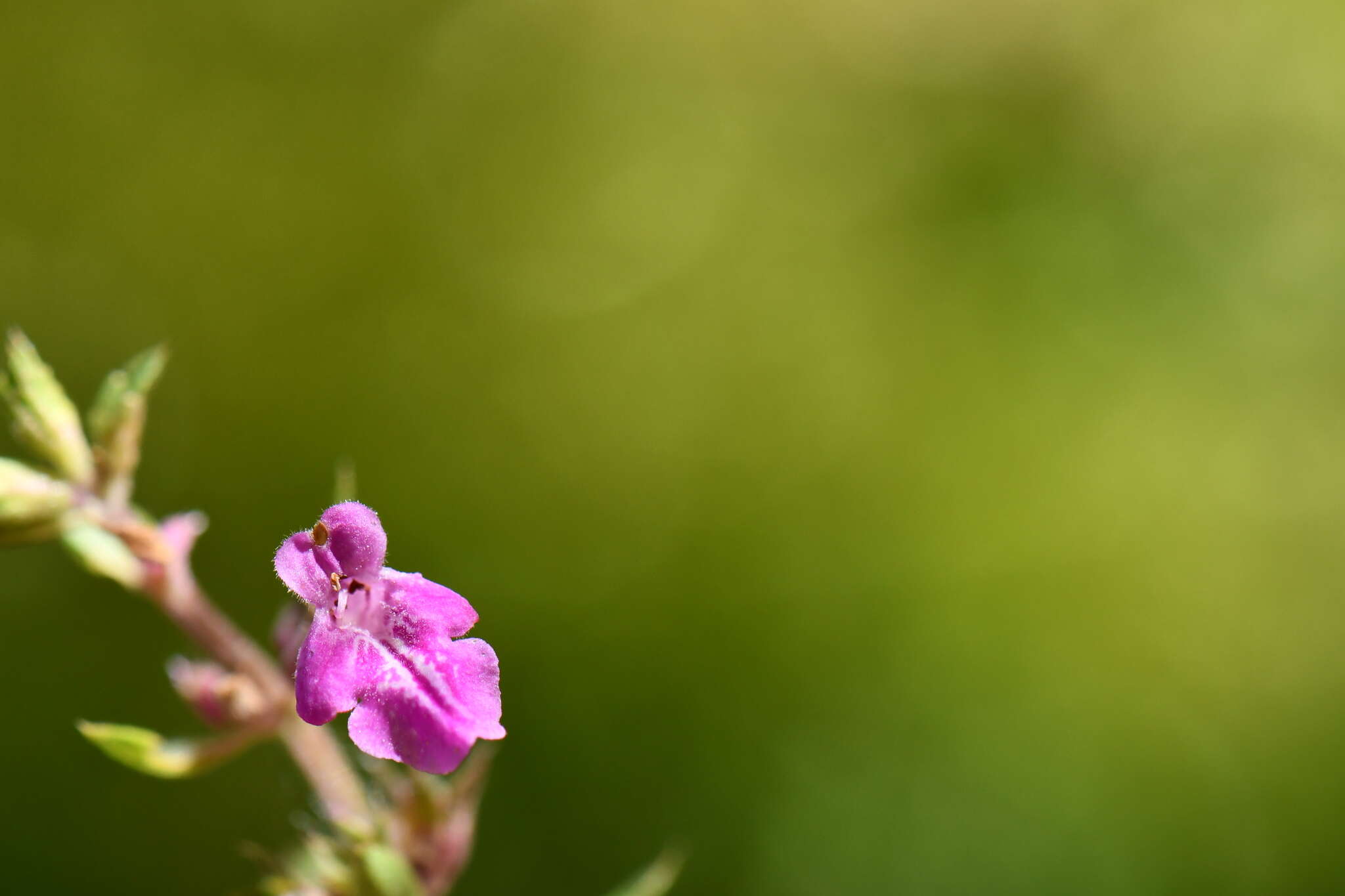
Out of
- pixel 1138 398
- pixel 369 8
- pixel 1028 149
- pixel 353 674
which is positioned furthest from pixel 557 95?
pixel 353 674

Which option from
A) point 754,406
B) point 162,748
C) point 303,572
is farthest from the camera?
point 754,406

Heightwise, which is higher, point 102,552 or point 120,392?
point 120,392

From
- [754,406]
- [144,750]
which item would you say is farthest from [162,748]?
[754,406]

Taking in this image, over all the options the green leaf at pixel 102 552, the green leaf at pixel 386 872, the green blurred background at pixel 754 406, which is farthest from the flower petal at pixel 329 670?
the green blurred background at pixel 754 406

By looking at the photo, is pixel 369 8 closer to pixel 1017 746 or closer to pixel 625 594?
pixel 625 594

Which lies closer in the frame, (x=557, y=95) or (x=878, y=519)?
(x=878, y=519)

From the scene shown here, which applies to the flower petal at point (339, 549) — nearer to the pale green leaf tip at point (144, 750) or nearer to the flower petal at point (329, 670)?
the flower petal at point (329, 670)

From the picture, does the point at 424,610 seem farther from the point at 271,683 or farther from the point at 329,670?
the point at 271,683
